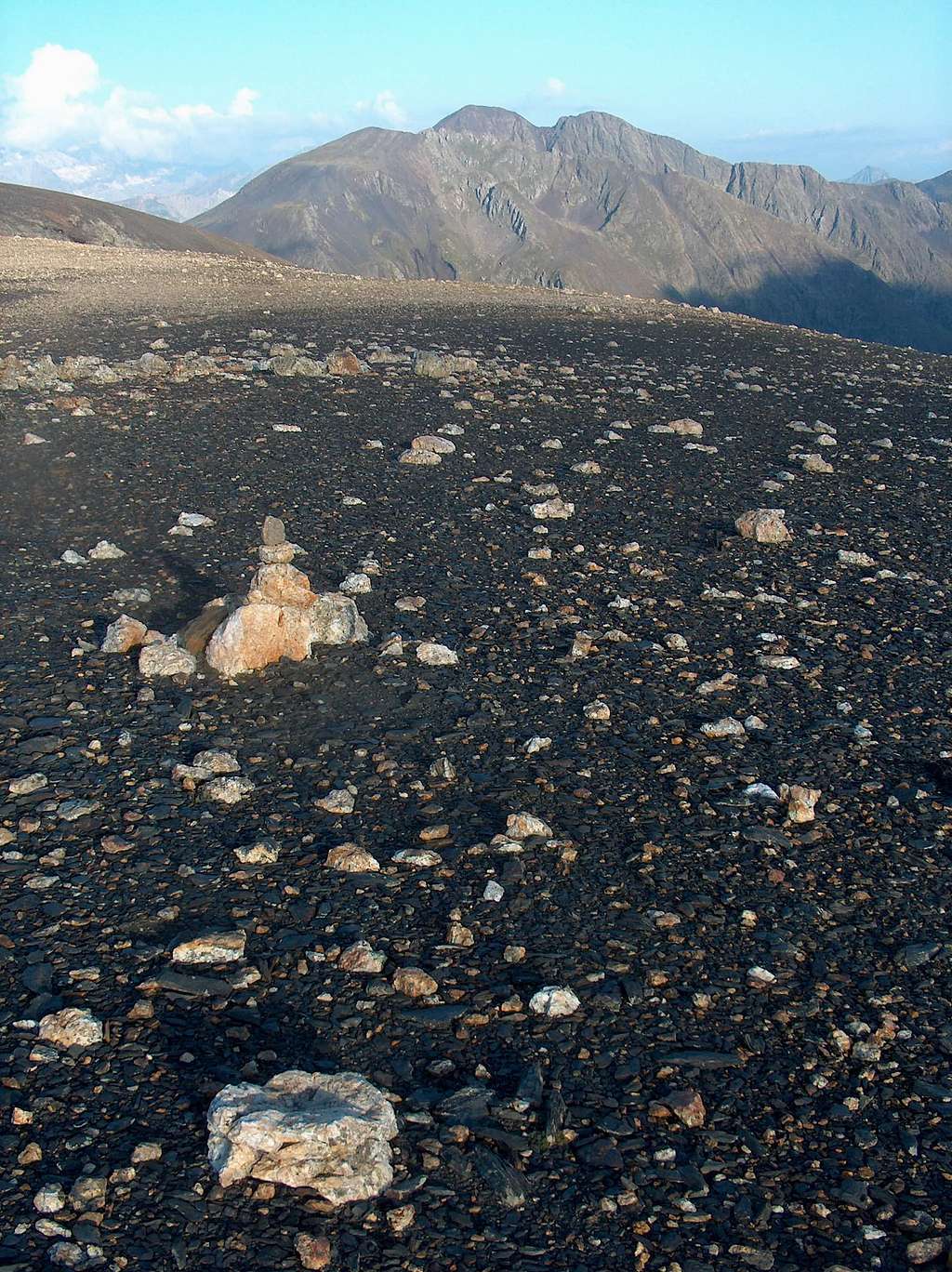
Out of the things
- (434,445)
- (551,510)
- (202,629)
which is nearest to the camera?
(202,629)

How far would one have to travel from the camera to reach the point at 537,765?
5.05 metres

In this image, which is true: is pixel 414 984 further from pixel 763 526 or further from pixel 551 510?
pixel 763 526

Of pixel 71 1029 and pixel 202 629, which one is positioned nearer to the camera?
pixel 71 1029

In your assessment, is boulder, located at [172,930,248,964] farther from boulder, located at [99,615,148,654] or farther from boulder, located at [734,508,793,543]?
boulder, located at [734,508,793,543]

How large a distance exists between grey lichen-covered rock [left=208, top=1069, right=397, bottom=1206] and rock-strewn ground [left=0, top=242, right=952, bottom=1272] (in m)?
0.05

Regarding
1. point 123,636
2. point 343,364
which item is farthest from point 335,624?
point 343,364

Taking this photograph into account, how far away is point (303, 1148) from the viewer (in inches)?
112

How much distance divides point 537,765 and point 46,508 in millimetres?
5495

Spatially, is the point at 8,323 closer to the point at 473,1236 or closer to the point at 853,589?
the point at 853,589

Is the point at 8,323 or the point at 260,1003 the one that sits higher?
the point at 8,323

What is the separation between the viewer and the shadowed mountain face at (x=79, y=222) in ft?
226

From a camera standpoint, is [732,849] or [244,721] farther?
[244,721]

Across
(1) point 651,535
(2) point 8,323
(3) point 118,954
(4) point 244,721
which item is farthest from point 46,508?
(2) point 8,323

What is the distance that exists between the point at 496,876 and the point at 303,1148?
61.1 inches
